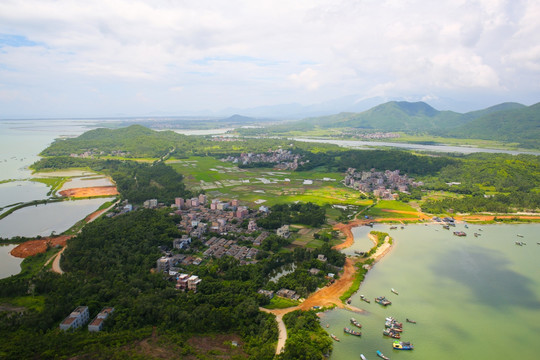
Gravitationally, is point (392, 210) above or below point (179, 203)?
below

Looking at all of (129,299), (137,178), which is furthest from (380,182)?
(129,299)

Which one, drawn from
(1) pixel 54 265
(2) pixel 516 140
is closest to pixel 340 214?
(1) pixel 54 265

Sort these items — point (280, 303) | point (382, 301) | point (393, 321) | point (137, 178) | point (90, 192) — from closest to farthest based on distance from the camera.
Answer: point (393, 321)
point (280, 303)
point (382, 301)
point (90, 192)
point (137, 178)

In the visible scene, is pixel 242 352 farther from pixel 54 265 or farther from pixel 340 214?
pixel 340 214

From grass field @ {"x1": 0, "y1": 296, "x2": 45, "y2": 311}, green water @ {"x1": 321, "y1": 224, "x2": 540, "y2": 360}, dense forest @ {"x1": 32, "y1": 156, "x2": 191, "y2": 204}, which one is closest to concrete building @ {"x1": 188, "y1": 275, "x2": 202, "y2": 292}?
green water @ {"x1": 321, "y1": 224, "x2": 540, "y2": 360}

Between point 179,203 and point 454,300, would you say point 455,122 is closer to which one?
point 179,203

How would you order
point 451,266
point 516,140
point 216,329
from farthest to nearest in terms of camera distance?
1. point 516,140
2. point 451,266
3. point 216,329
